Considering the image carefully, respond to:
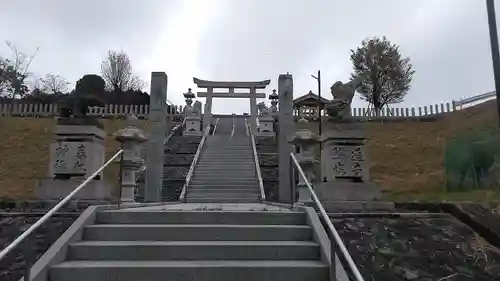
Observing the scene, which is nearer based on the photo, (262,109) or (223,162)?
(223,162)

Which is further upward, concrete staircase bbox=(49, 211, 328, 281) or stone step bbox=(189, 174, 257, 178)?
stone step bbox=(189, 174, 257, 178)

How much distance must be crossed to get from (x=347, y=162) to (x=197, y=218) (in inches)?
147

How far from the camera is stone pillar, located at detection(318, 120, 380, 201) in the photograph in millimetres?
7965

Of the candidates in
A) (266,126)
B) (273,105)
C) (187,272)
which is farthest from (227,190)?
(273,105)

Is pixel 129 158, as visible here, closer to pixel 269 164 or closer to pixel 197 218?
pixel 197 218

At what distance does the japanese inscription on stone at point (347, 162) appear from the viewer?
26.7ft

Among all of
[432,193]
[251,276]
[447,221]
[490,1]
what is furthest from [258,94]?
[251,276]

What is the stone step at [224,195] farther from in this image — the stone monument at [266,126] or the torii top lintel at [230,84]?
the torii top lintel at [230,84]

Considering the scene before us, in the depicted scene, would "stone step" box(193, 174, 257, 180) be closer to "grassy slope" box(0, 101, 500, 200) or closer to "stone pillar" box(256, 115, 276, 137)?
"grassy slope" box(0, 101, 500, 200)

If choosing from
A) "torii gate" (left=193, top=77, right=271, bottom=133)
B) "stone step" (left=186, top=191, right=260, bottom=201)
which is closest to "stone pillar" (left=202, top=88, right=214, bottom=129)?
"torii gate" (left=193, top=77, right=271, bottom=133)

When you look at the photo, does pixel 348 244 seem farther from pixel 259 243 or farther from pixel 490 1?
pixel 490 1

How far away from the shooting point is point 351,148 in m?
8.24

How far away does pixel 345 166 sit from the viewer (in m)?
8.16

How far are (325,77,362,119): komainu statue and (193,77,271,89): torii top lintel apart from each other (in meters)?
17.3
